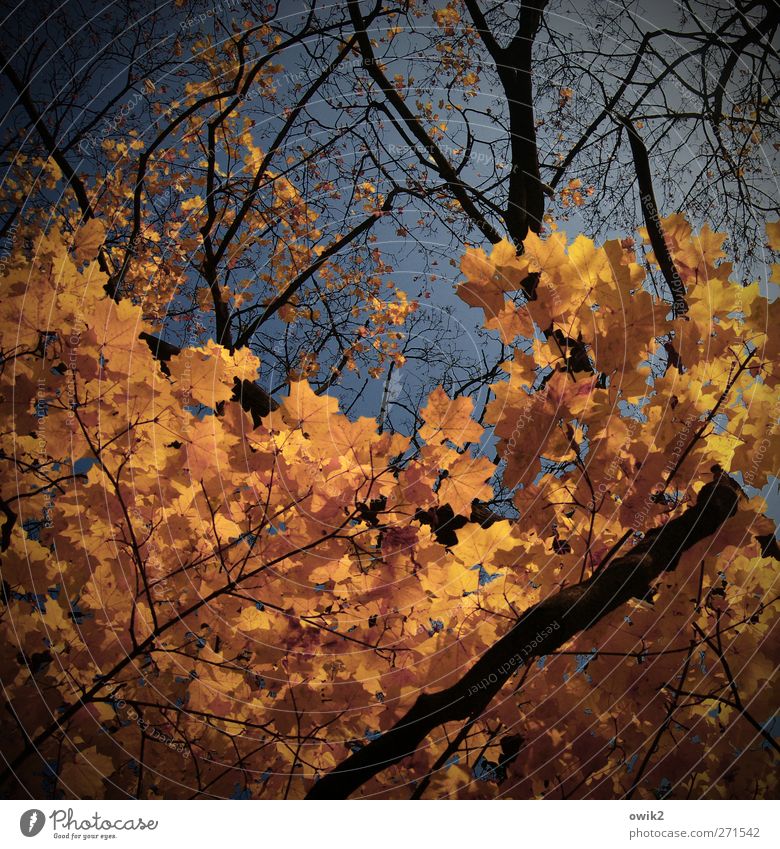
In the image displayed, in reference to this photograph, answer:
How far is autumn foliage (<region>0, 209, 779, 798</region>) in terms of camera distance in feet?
6.39

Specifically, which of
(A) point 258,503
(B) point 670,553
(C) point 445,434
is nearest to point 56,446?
(A) point 258,503

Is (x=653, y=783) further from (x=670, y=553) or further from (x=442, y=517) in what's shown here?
(x=442, y=517)

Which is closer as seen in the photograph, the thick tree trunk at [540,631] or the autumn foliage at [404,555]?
the thick tree trunk at [540,631]

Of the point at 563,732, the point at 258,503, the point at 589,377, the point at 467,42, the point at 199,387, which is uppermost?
the point at 467,42

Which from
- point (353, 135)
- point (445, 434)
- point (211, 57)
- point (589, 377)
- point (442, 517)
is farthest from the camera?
point (353, 135)

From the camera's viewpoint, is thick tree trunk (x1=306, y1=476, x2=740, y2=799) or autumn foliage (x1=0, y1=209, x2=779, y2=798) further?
autumn foliage (x1=0, y1=209, x2=779, y2=798)

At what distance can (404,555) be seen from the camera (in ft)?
7.47

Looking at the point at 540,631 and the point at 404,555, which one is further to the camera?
the point at 404,555

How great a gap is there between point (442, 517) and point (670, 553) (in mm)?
1065

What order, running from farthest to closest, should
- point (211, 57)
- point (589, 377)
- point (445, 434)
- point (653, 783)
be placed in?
point (211, 57) → point (653, 783) → point (445, 434) → point (589, 377)

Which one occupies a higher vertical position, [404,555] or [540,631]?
[404,555]

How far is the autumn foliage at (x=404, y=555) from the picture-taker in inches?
76.7

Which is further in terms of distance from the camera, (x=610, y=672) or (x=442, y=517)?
(x=442, y=517)

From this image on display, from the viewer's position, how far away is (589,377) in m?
1.88
